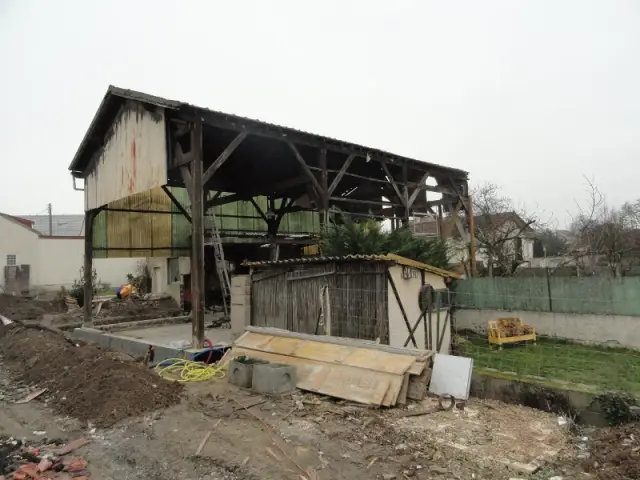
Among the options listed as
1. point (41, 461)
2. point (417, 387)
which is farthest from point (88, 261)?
point (417, 387)

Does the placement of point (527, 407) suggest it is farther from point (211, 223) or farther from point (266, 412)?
point (211, 223)

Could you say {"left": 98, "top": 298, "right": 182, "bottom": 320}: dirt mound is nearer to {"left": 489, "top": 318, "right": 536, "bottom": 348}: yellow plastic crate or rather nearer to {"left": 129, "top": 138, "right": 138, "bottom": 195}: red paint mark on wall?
{"left": 129, "top": 138, "right": 138, "bottom": 195}: red paint mark on wall

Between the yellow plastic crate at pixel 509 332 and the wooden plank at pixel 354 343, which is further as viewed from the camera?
the yellow plastic crate at pixel 509 332

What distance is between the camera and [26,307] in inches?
820

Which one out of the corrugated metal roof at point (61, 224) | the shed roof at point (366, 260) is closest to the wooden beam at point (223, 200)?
the shed roof at point (366, 260)

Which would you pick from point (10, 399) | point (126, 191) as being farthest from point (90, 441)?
point (126, 191)

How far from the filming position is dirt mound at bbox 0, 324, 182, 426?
20.7ft

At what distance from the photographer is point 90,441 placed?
17.6 ft

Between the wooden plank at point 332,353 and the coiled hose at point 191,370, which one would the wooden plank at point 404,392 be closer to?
the wooden plank at point 332,353

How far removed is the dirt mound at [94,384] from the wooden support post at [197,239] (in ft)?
4.85

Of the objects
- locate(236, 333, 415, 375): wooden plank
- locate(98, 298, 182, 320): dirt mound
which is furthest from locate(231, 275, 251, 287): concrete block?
locate(98, 298, 182, 320): dirt mound

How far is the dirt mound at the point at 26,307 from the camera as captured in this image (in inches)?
756

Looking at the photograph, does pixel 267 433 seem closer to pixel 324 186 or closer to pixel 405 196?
pixel 324 186

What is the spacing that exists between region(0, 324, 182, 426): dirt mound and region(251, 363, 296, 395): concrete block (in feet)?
4.08
